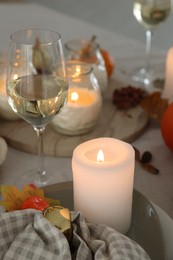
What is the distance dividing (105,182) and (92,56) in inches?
17.4

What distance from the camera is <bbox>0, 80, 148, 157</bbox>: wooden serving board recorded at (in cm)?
86

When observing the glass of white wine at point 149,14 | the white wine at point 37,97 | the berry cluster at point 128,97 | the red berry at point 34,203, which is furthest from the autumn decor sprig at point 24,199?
the glass of white wine at point 149,14

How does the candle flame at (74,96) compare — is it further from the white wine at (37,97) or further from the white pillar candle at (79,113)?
the white wine at (37,97)

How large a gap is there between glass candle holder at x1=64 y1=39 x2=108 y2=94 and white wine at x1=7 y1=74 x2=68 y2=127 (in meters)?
0.27

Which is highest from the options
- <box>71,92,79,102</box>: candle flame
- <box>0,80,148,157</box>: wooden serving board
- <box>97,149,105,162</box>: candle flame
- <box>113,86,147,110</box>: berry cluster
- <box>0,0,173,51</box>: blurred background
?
<box>97,149,105,162</box>: candle flame

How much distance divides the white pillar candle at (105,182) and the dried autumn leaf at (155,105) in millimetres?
289

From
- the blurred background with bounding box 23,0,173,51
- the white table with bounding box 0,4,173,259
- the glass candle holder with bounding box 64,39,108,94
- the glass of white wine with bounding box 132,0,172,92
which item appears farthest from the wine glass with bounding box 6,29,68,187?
the blurred background with bounding box 23,0,173,51

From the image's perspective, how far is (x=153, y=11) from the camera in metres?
1.07

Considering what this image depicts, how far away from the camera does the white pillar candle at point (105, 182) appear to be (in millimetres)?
615

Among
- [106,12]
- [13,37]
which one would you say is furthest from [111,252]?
[106,12]

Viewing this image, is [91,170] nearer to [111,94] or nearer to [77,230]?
[77,230]

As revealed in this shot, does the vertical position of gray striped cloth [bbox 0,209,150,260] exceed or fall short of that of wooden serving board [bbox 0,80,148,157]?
it exceeds it

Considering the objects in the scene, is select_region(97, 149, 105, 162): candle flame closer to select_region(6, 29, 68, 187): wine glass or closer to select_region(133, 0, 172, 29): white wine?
select_region(6, 29, 68, 187): wine glass

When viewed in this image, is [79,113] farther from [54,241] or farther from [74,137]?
[54,241]
